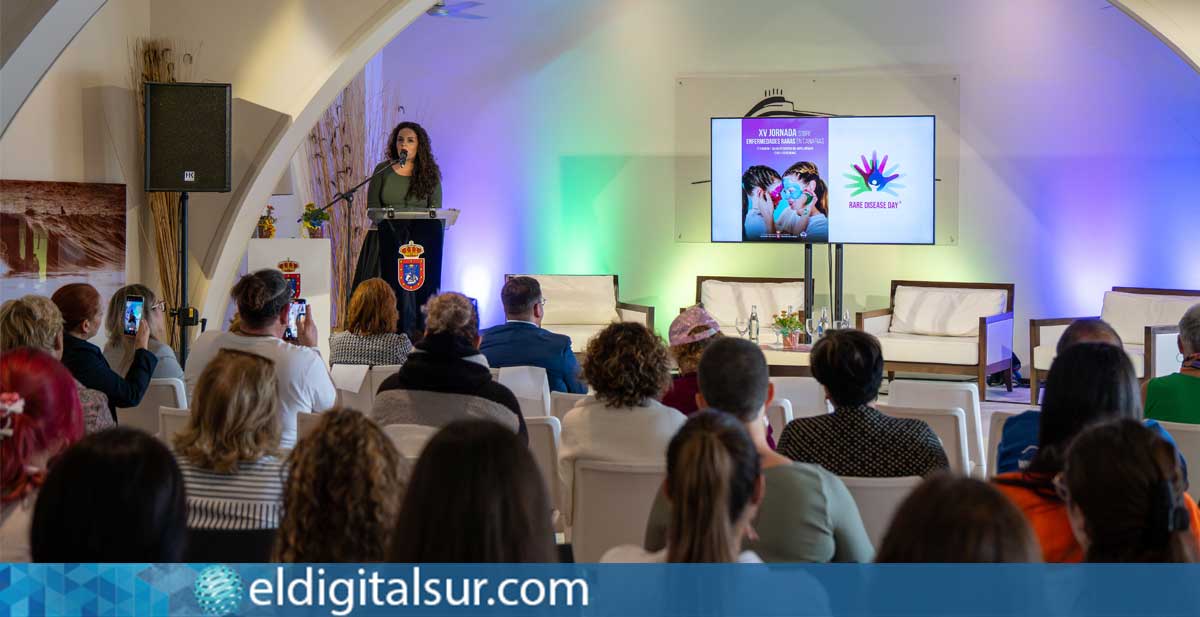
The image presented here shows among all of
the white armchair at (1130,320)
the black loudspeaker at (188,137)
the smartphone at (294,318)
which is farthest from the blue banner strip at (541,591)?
the white armchair at (1130,320)

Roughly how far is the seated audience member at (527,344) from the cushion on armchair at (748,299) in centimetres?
465

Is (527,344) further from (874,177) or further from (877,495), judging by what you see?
(874,177)

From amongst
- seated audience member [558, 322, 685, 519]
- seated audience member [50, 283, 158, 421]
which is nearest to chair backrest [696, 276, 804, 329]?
seated audience member [50, 283, 158, 421]

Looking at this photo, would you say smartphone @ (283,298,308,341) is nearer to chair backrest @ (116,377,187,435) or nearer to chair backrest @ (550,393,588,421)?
chair backrest @ (116,377,187,435)

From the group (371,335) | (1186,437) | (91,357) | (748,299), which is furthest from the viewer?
(748,299)

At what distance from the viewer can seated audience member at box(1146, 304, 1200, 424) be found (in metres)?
3.99

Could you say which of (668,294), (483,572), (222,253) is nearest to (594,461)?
(483,572)

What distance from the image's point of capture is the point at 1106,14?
9609mm

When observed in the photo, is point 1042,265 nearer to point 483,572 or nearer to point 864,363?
point 864,363

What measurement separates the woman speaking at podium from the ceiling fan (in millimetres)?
3089

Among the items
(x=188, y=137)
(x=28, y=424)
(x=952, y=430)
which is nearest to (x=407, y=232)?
(x=188, y=137)

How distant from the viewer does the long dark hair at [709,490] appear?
1801 millimetres

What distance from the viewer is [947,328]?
947 centimetres

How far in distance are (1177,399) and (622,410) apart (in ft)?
6.28
